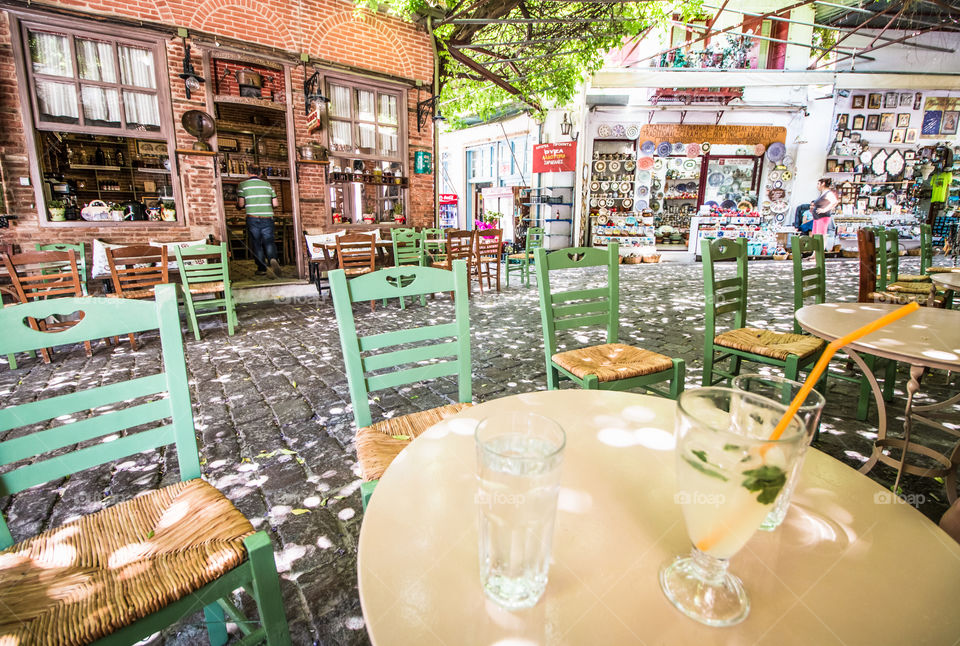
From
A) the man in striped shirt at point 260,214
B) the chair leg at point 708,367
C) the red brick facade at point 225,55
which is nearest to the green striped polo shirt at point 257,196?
the man in striped shirt at point 260,214

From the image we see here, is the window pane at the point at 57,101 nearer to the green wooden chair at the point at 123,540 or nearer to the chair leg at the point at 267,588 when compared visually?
the green wooden chair at the point at 123,540

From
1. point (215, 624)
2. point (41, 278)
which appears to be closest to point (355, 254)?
point (41, 278)

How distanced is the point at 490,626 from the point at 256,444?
237cm

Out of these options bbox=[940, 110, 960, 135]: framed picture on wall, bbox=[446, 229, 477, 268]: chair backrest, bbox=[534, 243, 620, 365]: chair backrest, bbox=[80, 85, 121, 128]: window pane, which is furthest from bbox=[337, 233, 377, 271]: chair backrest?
bbox=[940, 110, 960, 135]: framed picture on wall

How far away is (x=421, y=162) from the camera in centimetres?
803

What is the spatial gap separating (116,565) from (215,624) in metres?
0.49

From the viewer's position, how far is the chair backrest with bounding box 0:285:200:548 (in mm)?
1091

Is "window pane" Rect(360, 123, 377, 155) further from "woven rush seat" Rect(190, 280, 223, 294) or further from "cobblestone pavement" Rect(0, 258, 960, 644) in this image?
"woven rush seat" Rect(190, 280, 223, 294)

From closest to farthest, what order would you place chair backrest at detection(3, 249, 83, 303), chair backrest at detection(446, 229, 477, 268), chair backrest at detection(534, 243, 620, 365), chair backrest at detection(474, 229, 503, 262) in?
chair backrest at detection(534, 243, 620, 365) → chair backrest at detection(3, 249, 83, 303) → chair backrest at detection(446, 229, 477, 268) → chair backrest at detection(474, 229, 503, 262)

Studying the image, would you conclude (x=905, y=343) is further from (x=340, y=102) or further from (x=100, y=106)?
(x=100, y=106)

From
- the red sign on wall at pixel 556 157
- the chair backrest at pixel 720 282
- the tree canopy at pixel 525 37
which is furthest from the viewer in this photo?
the red sign on wall at pixel 556 157

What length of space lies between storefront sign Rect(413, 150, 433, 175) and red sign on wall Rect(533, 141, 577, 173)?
13.0ft

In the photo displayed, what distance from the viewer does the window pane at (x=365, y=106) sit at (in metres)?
7.45

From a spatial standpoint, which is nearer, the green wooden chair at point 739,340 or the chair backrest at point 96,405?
the chair backrest at point 96,405
